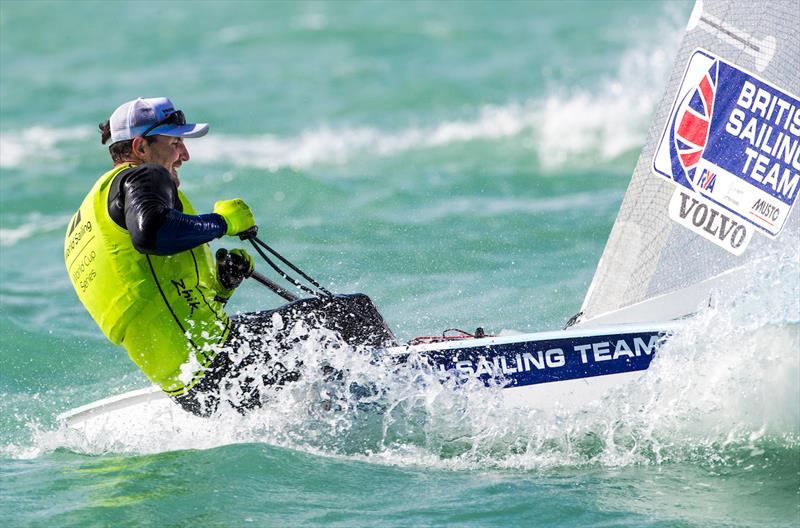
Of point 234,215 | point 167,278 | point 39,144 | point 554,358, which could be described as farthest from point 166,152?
point 39,144

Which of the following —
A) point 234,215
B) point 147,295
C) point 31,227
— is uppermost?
point 31,227

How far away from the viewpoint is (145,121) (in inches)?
162

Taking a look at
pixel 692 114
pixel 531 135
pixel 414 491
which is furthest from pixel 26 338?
pixel 531 135

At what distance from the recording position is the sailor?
3941 millimetres

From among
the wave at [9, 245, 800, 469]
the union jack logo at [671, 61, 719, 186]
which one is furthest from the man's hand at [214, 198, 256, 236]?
the union jack logo at [671, 61, 719, 186]

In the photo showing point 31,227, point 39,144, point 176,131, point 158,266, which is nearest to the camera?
point 158,266

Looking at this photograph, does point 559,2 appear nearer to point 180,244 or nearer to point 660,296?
point 660,296

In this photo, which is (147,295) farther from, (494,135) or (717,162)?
(494,135)

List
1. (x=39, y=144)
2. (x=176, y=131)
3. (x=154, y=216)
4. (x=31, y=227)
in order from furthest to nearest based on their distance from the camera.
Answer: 1. (x=39, y=144)
2. (x=31, y=227)
3. (x=176, y=131)
4. (x=154, y=216)

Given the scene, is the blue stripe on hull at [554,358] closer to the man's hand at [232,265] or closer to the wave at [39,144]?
the man's hand at [232,265]

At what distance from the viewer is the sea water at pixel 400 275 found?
405cm

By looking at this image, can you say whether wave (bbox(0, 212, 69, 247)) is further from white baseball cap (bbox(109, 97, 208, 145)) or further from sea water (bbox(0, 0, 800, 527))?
white baseball cap (bbox(109, 97, 208, 145))

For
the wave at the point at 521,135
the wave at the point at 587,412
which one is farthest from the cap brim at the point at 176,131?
the wave at the point at 521,135

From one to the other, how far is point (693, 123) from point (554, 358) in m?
1.19
